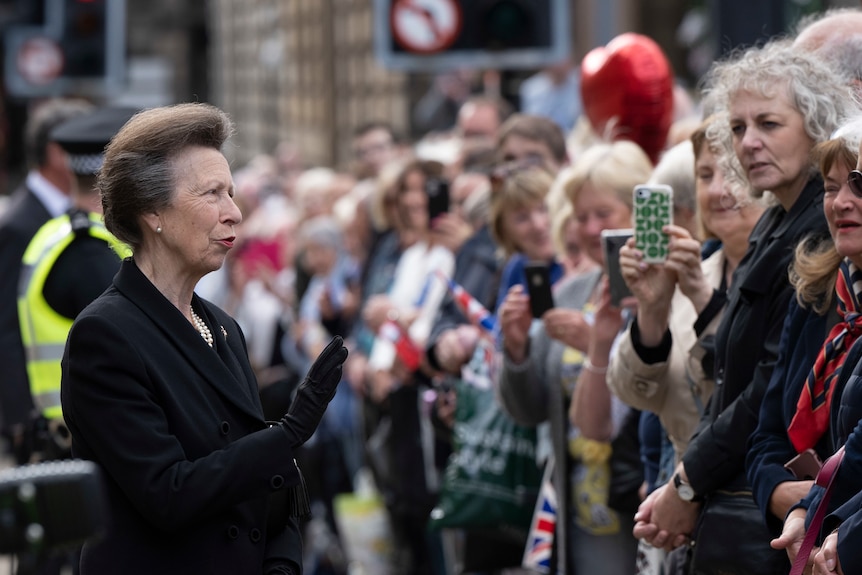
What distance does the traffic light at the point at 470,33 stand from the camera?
34.5 ft

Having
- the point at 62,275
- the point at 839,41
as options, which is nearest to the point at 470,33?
the point at 62,275

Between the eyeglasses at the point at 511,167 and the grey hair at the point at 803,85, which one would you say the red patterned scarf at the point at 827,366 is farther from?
the eyeglasses at the point at 511,167

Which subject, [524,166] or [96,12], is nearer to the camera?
[524,166]

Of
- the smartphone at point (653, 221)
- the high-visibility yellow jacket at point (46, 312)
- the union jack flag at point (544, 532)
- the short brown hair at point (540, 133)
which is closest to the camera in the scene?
the smartphone at point (653, 221)

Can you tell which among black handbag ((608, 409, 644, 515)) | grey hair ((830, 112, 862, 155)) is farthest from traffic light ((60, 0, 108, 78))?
grey hair ((830, 112, 862, 155))

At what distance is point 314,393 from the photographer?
3955 mm

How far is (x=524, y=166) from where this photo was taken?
7.07m

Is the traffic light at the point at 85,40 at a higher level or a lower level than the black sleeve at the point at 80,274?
higher

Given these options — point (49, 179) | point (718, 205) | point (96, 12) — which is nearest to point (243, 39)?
point (96, 12)

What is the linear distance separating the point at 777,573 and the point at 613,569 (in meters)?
1.70

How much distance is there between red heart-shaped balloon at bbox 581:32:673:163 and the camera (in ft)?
22.0

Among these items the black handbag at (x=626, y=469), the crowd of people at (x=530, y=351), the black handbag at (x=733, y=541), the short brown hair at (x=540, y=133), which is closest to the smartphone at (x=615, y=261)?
the crowd of people at (x=530, y=351)

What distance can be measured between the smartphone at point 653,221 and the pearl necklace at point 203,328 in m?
1.37

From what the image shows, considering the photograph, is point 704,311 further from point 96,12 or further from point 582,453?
point 96,12
